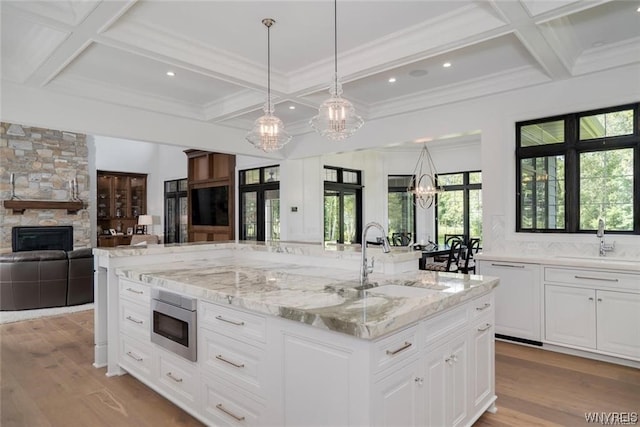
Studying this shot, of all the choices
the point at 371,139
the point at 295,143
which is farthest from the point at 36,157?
the point at 371,139

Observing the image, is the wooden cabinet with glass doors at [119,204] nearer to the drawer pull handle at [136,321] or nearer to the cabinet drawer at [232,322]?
the drawer pull handle at [136,321]

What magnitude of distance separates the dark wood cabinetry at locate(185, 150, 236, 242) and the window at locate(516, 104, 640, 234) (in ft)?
18.5

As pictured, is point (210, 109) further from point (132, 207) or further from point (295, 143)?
point (132, 207)

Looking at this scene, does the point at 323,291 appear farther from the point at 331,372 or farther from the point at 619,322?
the point at 619,322

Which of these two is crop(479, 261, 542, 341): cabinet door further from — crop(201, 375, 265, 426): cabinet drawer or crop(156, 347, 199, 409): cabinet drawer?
crop(156, 347, 199, 409): cabinet drawer

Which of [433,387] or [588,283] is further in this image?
[588,283]

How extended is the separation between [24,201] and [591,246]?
1006 centimetres

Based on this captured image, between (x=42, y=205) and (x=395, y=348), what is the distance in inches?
367

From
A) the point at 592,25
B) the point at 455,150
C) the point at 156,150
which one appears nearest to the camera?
the point at 592,25

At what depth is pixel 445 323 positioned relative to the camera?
2152 mm

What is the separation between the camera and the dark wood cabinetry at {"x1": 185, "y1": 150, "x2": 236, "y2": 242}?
8.16 metres

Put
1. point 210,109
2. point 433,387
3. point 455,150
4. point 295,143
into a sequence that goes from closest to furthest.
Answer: point 433,387
point 210,109
point 295,143
point 455,150

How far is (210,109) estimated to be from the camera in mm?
5652

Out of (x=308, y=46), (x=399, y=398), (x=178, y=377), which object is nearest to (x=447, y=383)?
(x=399, y=398)
